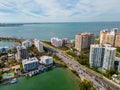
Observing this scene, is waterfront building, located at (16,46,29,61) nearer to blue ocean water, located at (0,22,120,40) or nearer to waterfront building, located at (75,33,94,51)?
waterfront building, located at (75,33,94,51)

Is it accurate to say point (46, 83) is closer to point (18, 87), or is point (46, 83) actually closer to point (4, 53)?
point (18, 87)

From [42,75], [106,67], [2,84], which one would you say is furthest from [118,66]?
[2,84]

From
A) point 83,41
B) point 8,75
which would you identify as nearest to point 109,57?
point 83,41

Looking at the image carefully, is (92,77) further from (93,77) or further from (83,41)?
(83,41)

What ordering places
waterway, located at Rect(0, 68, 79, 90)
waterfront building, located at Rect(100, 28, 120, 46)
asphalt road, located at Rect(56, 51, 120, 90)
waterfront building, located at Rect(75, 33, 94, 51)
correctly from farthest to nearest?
waterfront building, located at Rect(100, 28, 120, 46), waterfront building, located at Rect(75, 33, 94, 51), waterway, located at Rect(0, 68, 79, 90), asphalt road, located at Rect(56, 51, 120, 90)

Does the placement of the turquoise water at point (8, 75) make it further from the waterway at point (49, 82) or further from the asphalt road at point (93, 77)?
the asphalt road at point (93, 77)

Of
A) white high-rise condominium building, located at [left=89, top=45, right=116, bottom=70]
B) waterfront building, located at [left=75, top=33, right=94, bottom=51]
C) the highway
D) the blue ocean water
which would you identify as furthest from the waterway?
the blue ocean water
